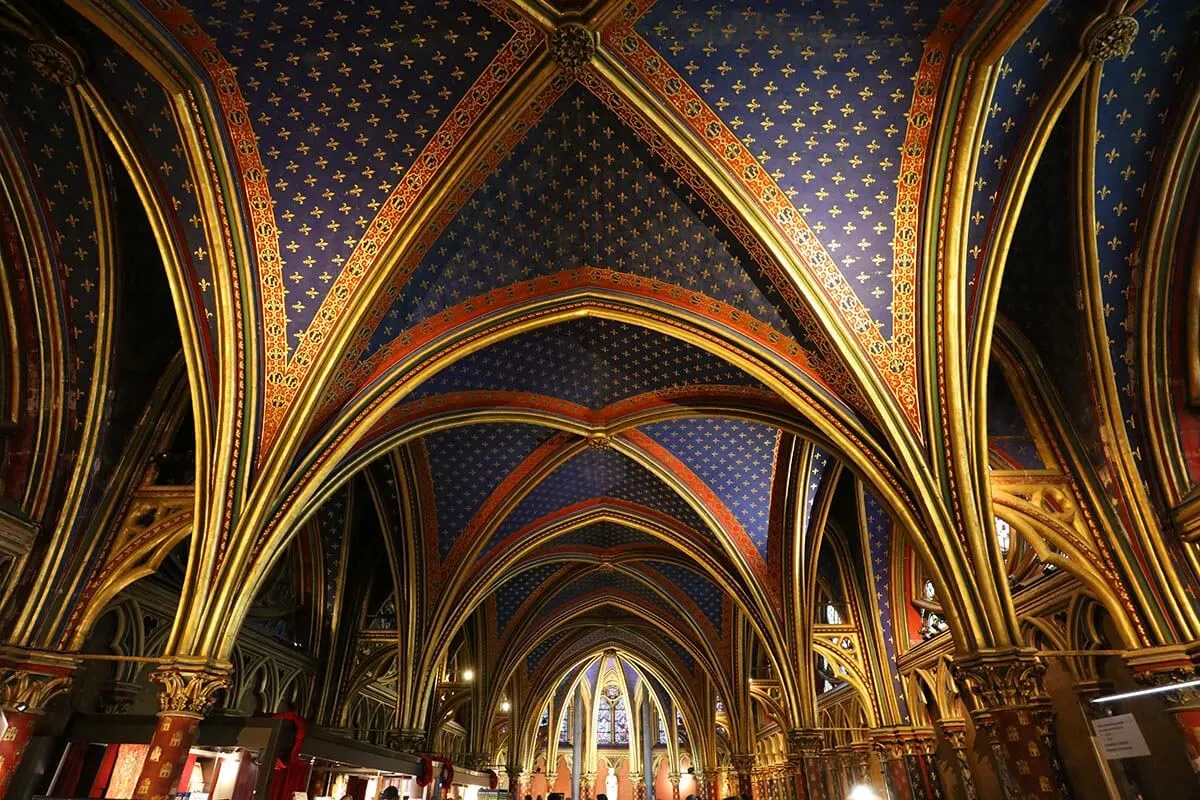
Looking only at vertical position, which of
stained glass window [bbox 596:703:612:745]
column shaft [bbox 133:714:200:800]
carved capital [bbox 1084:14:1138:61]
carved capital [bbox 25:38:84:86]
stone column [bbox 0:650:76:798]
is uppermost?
carved capital [bbox 25:38:84:86]

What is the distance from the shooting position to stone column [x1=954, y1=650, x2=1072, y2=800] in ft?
22.1

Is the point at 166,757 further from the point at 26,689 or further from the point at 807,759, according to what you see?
the point at 807,759

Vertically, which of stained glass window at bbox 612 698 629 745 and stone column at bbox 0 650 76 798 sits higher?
stained glass window at bbox 612 698 629 745

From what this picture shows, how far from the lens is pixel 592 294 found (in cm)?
1009

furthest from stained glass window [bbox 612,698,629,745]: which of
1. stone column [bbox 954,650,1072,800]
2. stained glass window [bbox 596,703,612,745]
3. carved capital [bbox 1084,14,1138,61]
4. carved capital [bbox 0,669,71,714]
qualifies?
carved capital [bbox 1084,14,1138,61]

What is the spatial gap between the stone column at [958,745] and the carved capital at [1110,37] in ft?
35.2

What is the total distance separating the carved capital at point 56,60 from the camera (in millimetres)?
6477

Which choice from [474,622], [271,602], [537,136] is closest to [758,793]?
[474,622]

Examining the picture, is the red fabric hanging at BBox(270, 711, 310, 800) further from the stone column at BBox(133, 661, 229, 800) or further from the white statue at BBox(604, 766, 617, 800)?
the white statue at BBox(604, 766, 617, 800)

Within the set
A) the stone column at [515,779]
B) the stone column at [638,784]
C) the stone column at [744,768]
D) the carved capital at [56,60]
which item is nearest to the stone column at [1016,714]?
the carved capital at [56,60]

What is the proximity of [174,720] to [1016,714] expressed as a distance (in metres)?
8.72

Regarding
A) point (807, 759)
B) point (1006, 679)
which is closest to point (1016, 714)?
point (1006, 679)

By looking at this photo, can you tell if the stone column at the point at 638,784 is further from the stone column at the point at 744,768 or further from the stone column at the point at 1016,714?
the stone column at the point at 1016,714

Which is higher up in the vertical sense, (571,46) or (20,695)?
(571,46)
